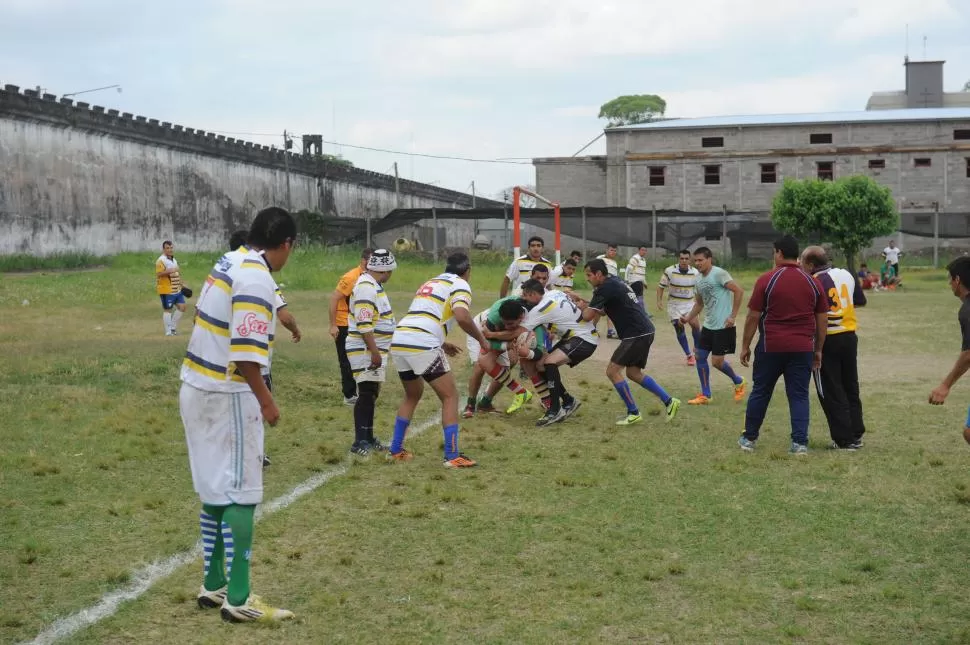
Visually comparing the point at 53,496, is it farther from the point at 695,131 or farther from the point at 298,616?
the point at 695,131

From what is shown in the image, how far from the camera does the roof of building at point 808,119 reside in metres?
54.6

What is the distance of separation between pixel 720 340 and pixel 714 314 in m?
0.35

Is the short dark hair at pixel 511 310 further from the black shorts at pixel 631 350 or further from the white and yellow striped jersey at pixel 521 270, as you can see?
the white and yellow striped jersey at pixel 521 270

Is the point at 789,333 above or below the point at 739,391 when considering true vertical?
above

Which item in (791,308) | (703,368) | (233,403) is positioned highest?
(791,308)

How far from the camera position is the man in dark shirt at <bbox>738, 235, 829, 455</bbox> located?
368 inches

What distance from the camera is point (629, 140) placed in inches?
2223

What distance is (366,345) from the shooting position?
9.54 m

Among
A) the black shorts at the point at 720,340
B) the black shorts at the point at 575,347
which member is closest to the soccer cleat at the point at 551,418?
the black shorts at the point at 575,347

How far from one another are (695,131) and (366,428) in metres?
49.0

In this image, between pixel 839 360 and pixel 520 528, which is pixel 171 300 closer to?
pixel 839 360

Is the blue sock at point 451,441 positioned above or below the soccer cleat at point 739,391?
above

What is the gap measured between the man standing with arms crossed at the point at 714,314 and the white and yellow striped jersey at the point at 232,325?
26.3 feet

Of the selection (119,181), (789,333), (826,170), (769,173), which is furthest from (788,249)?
(826,170)
